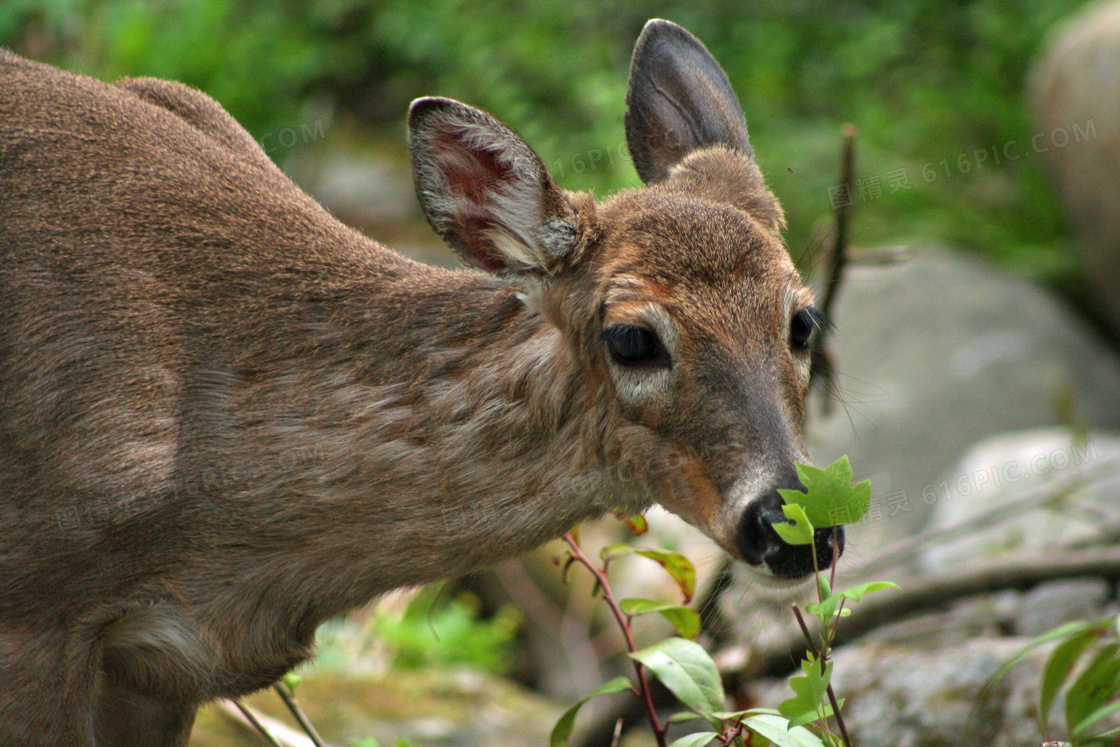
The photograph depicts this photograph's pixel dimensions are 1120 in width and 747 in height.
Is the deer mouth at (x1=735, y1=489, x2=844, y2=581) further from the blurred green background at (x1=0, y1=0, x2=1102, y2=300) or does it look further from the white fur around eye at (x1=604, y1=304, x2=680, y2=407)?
the blurred green background at (x1=0, y1=0, x2=1102, y2=300)

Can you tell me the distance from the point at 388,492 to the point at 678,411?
966mm

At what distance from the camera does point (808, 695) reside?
9.94 feet

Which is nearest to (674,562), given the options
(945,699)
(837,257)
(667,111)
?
(945,699)

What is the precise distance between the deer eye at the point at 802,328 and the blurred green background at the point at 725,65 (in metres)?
5.88

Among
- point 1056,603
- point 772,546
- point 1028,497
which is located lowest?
point 1056,603

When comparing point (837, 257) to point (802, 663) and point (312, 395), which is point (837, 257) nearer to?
point (312, 395)

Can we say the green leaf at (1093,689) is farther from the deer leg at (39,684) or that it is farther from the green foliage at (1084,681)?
the deer leg at (39,684)

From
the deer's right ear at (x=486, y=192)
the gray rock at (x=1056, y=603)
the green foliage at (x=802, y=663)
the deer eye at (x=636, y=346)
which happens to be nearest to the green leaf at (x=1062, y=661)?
the green foliage at (x=802, y=663)

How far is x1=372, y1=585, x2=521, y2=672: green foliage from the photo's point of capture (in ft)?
25.2

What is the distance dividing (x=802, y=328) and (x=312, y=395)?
155cm

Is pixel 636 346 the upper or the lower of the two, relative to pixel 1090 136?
upper

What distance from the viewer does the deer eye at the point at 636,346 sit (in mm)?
3604

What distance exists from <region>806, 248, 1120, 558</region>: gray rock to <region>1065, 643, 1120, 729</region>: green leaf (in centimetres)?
522

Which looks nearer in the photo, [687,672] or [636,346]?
[687,672]
